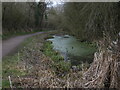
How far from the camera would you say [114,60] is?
184 inches

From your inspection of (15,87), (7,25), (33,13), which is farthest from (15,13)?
(15,87)

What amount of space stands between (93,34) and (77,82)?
26.9 ft

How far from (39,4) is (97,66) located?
31074 millimetres

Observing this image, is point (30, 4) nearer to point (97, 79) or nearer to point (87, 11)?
point (87, 11)

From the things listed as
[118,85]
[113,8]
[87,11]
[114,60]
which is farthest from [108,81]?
[87,11]

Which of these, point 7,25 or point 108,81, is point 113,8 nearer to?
point 108,81

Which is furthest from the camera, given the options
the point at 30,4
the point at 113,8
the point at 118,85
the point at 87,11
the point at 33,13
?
the point at 33,13

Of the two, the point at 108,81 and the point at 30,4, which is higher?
the point at 30,4

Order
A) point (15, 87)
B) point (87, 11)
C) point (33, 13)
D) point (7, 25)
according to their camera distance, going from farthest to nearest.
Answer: point (33, 13), point (7, 25), point (87, 11), point (15, 87)

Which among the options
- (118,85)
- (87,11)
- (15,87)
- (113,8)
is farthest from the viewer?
(87,11)

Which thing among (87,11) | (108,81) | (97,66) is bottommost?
(108,81)

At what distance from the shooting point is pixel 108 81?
189 inches

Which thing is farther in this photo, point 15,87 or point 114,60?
point 15,87

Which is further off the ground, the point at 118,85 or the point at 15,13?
the point at 15,13
